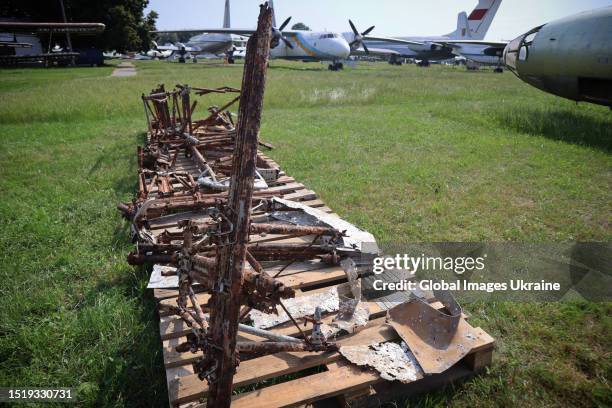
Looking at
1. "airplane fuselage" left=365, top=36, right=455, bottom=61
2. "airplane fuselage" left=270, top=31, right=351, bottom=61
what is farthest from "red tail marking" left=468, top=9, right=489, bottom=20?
"airplane fuselage" left=270, top=31, right=351, bottom=61

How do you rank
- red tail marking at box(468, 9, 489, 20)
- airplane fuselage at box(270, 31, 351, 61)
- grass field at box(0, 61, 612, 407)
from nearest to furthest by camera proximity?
1. grass field at box(0, 61, 612, 407)
2. airplane fuselage at box(270, 31, 351, 61)
3. red tail marking at box(468, 9, 489, 20)

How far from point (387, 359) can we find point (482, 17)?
5880 centimetres

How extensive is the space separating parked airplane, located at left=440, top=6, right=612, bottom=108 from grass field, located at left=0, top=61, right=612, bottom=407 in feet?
3.36

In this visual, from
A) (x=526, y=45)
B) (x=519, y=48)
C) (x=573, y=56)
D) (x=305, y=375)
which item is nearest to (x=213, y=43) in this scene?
(x=519, y=48)

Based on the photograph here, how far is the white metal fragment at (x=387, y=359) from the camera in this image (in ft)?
7.52

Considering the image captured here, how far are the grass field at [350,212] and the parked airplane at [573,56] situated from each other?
3.36 ft

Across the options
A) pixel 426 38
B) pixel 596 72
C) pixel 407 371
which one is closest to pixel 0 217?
pixel 407 371

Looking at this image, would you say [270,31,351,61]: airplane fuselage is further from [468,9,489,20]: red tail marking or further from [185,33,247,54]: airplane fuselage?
[468,9,489,20]: red tail marking

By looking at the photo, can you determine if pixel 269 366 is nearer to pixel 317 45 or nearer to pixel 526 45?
pixel 526 45

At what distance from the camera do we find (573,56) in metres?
8.45

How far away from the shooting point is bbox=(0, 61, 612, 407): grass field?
2520 millimetres

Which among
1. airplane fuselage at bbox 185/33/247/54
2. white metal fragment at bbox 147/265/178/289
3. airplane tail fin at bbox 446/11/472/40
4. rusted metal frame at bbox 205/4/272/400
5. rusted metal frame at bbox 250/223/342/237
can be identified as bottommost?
white metal fragment at bbox 147/265/178/289

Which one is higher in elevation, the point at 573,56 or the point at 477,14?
the point at 477,14

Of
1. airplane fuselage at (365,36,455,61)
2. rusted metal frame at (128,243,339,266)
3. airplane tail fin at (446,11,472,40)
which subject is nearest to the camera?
rusted metal frame at (128,243,339,266)
